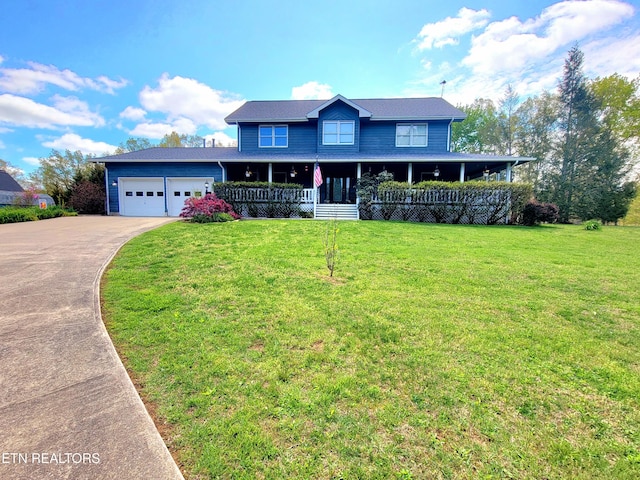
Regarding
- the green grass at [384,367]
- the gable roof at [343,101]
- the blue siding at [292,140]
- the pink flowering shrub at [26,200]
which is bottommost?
the green grass at [384,367]

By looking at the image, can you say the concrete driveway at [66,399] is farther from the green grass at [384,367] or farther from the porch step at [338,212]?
the porch step at [338,212]

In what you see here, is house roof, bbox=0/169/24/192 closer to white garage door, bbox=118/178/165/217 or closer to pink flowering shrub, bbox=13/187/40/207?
pink flowering shrub, bbox=13/187/40/207

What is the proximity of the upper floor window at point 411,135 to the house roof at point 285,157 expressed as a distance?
3.47ft

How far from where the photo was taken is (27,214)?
13016mm

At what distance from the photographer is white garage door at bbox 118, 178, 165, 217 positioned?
17391 millimetres

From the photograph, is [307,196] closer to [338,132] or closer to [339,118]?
[338,132]

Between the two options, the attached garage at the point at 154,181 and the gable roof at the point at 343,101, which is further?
the attached garage at the point at 154,181

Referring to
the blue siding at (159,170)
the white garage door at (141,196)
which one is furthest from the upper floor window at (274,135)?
the white garage door at (141,196)

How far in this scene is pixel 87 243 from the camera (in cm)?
723

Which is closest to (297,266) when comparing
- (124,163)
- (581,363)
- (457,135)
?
(581,363)

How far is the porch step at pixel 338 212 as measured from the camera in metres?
14.8

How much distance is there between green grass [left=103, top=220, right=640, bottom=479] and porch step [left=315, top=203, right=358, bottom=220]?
9418 mm

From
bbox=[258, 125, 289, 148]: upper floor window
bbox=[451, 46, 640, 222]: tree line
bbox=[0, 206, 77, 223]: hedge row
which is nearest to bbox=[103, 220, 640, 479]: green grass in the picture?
bbox=[0, 206, 77, 223]: hedge row

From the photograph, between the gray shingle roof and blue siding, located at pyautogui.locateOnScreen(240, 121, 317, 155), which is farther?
blue siding, located at pyautogui.locateOnScreen(240, 121, 317, 155)
